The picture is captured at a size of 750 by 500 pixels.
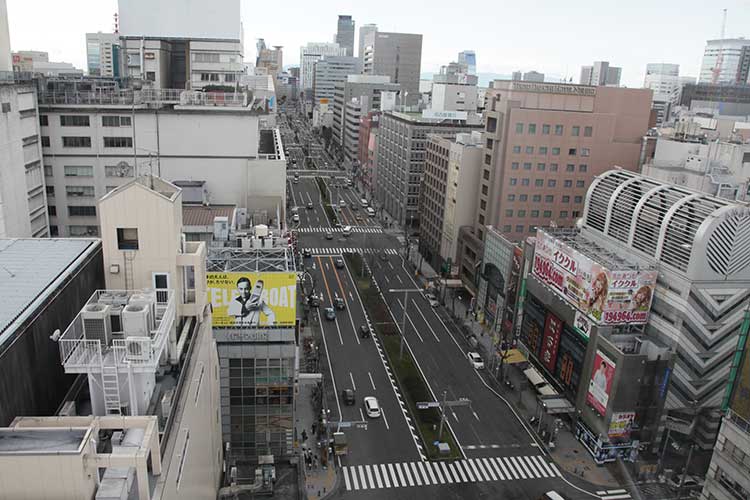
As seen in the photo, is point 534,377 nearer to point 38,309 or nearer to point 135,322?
point 135,322

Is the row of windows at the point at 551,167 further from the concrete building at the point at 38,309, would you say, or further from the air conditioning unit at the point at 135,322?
the air conditioning unit at the point at 135,322

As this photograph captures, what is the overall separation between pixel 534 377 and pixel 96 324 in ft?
159

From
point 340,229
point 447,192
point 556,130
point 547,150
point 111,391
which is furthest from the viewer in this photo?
point 340,229

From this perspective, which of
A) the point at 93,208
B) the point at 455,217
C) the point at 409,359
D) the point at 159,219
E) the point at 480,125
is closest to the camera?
the point at 159,219

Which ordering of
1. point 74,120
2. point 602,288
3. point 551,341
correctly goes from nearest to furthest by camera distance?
point 602,288, point 74,120, point 551,341

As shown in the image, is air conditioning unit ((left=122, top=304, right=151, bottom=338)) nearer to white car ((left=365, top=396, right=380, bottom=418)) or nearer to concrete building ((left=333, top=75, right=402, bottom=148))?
white car ((left=365, top=396, right=380, bottom=418))

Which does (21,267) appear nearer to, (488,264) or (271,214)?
(271,214)

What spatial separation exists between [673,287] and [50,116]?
2345 inches

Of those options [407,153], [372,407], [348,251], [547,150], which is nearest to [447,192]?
[547,150]

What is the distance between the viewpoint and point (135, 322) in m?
21.1

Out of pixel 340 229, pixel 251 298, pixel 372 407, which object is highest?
pixel 251 298

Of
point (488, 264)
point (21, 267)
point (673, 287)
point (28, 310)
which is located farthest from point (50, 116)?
point (673, 287)

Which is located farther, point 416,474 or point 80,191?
point 80,191

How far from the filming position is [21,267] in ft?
76.7
